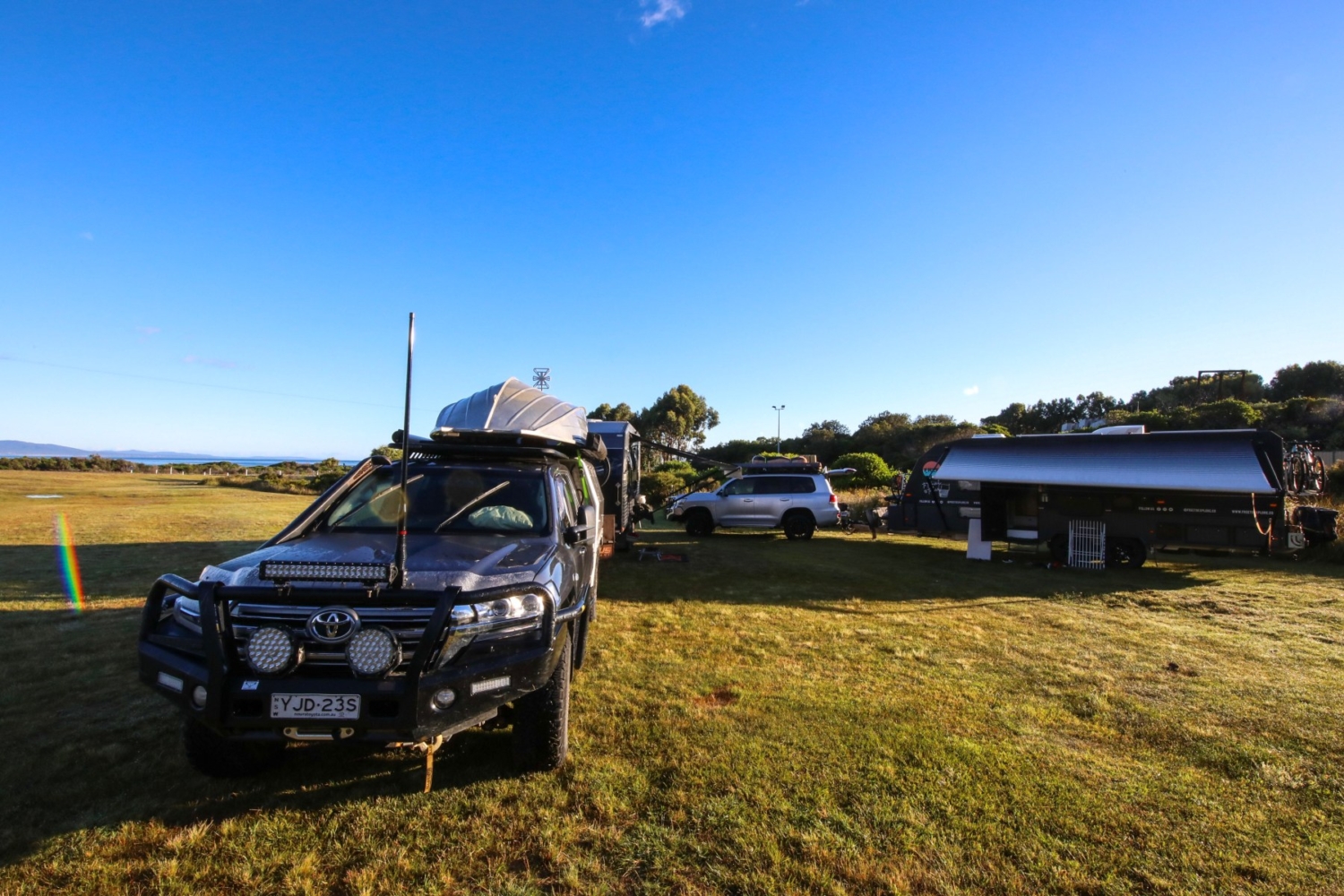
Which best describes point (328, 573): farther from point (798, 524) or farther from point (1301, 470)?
point (1301, 470)

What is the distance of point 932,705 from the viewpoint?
166 inches

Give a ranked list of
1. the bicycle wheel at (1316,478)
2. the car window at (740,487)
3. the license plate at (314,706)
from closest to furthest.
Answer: the license plate at (314,706)
the bicycle wheel at (1316,478)
the car window at (740,487)

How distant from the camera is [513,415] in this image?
6254 millimetres

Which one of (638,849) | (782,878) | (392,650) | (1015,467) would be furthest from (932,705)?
(1015,467)

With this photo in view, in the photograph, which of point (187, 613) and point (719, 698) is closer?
point (187, 613)

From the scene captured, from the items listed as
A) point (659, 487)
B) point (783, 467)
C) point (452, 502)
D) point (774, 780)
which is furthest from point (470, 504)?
point (659, 487)

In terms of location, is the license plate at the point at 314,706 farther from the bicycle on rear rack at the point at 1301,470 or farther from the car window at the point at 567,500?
the bicycle on rear rack at the point at 1301,470

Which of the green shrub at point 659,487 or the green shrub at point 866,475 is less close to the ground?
the green shrub at point 866,475

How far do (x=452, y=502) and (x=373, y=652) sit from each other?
1.80 meters

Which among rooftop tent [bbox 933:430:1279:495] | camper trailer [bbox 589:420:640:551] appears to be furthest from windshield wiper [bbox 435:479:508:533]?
rooftop tent [bbox 933:430:1279:495]

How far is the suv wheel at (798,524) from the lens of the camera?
1457cm

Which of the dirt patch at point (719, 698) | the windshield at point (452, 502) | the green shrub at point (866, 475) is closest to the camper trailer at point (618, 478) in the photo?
the windshield at point (452, 502)

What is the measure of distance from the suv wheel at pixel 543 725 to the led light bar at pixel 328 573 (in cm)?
96

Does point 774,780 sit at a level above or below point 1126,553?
below
